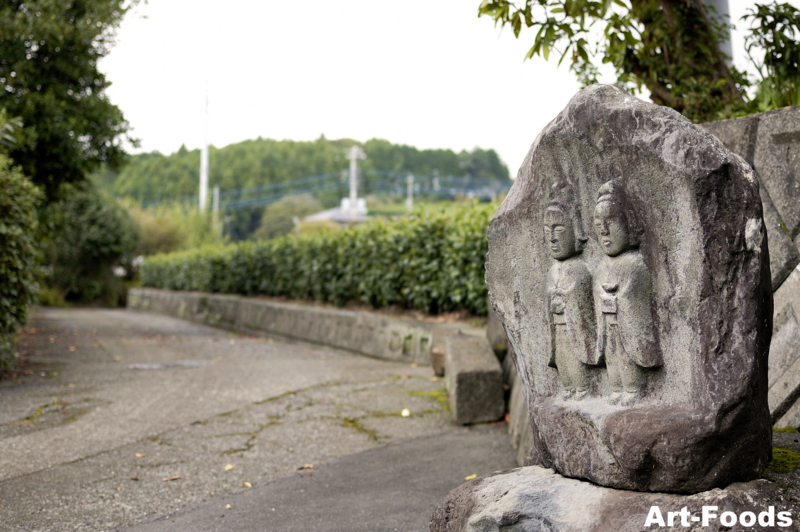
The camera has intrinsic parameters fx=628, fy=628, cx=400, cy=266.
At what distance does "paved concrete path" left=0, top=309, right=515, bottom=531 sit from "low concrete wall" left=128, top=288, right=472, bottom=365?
1.48 feet

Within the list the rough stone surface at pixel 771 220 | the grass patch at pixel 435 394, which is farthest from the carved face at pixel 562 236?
the grass patch at pixel 435 394

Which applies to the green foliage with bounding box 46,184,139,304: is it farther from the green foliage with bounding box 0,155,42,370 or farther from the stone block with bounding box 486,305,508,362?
the stone block with bounding box 486,305,508,362

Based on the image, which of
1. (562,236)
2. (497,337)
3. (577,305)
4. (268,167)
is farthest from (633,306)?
(268,167)

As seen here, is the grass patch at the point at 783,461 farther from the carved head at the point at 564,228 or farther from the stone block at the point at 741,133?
the stone block at the point at 741,133

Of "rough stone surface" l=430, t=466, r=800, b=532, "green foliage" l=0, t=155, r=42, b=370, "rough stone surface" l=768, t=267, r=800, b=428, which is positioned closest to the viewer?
"rough stone surface" l=430, t=466, r=800, b=532

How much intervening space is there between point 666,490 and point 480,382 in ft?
9.39

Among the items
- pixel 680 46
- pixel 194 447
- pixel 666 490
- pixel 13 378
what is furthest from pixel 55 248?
pixel 666 490

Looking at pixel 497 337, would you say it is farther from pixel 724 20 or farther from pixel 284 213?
pixel 284 213

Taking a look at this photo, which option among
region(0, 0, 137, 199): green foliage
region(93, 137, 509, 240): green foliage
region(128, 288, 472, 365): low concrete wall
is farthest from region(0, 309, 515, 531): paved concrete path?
region(93, 137, 509, 240): green foliage

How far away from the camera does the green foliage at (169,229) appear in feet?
108

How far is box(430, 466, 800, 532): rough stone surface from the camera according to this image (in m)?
2.02

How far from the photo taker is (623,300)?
2324 mm

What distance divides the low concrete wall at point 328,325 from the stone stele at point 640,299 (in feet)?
13.3

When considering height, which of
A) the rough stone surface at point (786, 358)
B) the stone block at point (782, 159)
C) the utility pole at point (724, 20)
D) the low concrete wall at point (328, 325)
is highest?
the utility pole at point (724, 20)
